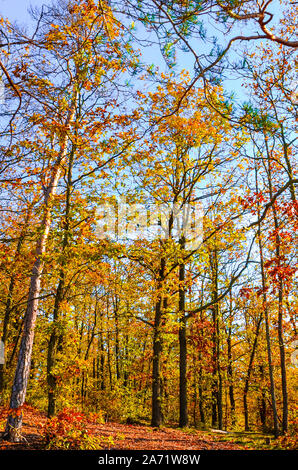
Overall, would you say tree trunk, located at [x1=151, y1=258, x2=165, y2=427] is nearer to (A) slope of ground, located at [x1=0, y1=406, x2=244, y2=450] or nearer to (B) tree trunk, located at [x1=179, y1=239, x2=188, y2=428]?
(B) tree trunk, located at [x1=179, y1=239, x2=188, y2=428]

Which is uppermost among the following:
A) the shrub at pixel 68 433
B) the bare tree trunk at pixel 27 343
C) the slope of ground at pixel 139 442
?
the bare tree trunk at pixel 27 343

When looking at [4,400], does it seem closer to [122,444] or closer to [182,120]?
[122,444]

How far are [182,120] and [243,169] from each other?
305 cm

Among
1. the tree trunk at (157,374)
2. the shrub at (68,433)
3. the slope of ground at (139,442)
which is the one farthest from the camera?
the tree trunk at (157,374)

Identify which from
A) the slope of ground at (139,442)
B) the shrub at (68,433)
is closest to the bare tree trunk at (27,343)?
the slope of ground at (139,442)

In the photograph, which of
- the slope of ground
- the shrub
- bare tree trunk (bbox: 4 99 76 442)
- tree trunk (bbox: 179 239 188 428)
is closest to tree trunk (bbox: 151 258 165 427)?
tree trunk (bbox: 179 239 188 428)

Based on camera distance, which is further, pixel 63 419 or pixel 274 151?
pixel 274 151

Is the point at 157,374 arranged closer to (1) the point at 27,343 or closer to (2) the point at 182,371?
(2) the point at 182,371

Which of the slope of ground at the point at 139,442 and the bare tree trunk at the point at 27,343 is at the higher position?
the bare tree trunk at the point at 27,343

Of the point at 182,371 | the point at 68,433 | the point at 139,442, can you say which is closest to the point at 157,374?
the point at 182,371

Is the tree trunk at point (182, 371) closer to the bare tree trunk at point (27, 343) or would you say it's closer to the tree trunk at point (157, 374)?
the tree trunk at point (157, 374)

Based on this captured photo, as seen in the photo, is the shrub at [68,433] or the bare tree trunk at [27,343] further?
the bare tree trunk at [27,343]

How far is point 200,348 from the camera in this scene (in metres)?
13.7
